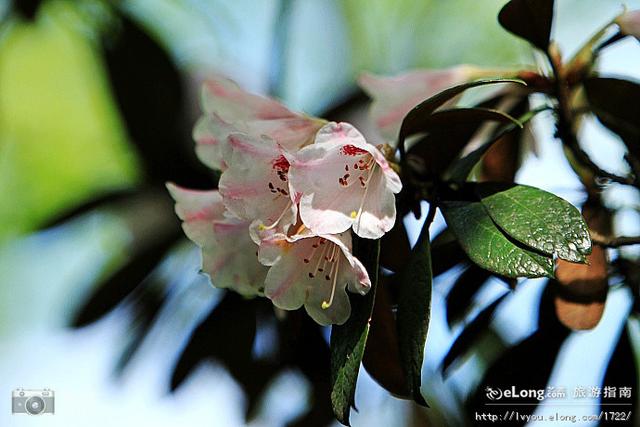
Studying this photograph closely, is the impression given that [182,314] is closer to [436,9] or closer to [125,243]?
[125,243]

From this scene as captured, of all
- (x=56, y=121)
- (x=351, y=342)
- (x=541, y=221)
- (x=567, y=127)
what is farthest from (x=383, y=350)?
(x=56, y=121)

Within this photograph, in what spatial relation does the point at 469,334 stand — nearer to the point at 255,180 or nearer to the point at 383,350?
the point at 383,350

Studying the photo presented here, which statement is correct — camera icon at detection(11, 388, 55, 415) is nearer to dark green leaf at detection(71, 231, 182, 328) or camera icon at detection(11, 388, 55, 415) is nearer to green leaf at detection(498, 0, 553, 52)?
dark green leaf at detection(71, 231, 182, 328)

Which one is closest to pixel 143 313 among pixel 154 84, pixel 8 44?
pixel 154 84

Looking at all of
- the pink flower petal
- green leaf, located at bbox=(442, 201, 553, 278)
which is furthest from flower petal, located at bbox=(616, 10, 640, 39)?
the pink flower petal

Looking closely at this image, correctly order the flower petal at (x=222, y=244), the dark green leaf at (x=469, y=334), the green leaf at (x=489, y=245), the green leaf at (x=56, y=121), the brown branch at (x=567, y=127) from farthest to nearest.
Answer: the green leaf at (x=56, y=121), the dark green leaf at (x=469, y=334), the brown branch at (x=567, y=127), the flower petal at (x=222, y=244), the green leaf at (x=489, y=245)

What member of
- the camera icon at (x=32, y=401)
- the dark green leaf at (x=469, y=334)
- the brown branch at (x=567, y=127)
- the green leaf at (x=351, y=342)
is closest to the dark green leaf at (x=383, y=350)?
the green leaf at (x=351, y=342)

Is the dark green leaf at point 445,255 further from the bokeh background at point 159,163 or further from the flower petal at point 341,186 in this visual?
the flower petal at point 341,186
